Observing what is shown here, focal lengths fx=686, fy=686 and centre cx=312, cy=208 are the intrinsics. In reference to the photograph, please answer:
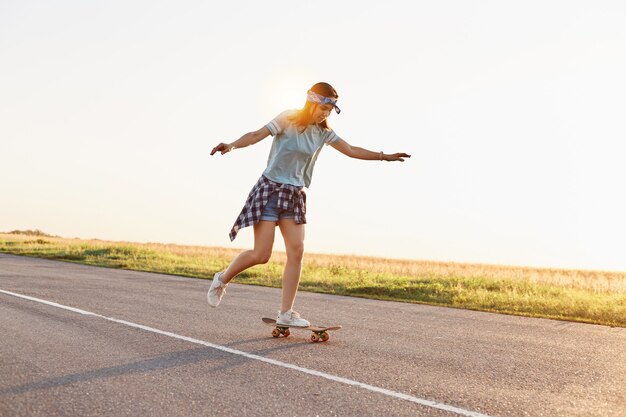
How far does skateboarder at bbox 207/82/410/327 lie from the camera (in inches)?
263

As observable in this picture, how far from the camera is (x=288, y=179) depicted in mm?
6762

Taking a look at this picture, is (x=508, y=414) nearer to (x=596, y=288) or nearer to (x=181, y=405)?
(x=181, y=405)

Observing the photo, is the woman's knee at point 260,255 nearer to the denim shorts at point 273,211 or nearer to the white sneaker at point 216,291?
the denim shorts at point 273,211

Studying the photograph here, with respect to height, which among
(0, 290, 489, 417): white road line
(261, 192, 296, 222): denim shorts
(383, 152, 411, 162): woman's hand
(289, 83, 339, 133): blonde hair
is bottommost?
(0, 290, 489, 417): white road line

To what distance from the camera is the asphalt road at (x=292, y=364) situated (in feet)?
14.4

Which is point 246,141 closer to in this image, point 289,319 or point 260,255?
point 260,255

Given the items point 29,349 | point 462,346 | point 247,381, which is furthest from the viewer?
point 462,346

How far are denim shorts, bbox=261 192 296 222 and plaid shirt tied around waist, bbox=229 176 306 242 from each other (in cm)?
4

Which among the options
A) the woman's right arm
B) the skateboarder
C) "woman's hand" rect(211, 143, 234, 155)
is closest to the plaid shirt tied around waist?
the skateboarder

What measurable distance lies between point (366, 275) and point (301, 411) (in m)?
16.6

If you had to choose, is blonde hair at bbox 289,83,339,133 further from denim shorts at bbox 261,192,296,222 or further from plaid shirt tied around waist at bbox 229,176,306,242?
denim shorts at bbox 261,192,296,222

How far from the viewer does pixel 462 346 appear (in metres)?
7.07

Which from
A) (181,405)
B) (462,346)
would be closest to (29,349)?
(181,405)

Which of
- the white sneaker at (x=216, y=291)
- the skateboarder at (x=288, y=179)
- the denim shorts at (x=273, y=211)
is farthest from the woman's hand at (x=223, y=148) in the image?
the white sneaker at (x=216, y=291)
